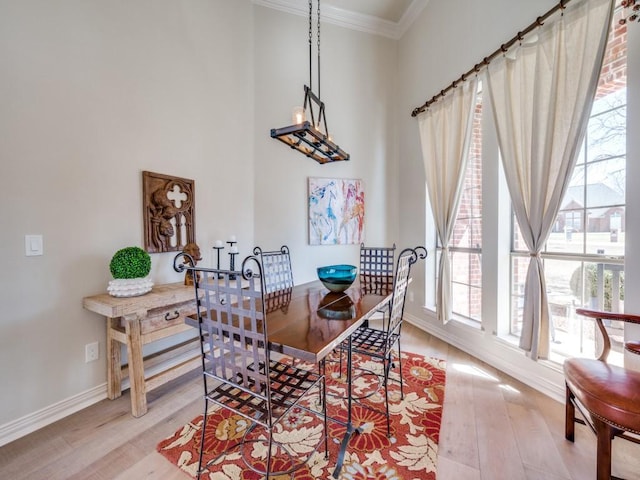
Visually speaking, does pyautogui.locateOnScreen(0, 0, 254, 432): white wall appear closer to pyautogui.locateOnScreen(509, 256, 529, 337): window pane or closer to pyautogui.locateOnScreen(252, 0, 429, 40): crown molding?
pyautogui.locateOnScreen(252, 0, 429, 40): crown molding

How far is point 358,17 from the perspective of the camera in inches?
141

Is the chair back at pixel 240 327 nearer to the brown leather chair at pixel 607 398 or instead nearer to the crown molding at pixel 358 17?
the brown leather chair at pixel 607 398

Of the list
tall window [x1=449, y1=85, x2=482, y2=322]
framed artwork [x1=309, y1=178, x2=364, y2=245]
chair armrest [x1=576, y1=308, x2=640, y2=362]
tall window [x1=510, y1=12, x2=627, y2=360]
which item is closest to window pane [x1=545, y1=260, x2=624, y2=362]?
tall window [x1=510, y1=12, x2=627, y2=360]

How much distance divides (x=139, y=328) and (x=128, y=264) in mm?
443

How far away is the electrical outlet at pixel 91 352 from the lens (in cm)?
195

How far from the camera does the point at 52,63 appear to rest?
5.83 ft

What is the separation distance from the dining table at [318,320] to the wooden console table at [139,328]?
70 centimetres

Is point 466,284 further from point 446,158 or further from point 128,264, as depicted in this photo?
point 128,264

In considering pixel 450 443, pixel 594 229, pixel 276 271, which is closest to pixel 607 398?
pixel 450 443

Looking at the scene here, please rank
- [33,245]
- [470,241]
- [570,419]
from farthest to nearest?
1. [470,241]
2. [33,245]
3. [570,419]

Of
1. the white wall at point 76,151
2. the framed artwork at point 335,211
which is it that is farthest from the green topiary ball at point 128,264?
the framed artwork at point 335,211

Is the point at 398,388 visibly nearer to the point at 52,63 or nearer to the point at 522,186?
the point at 522,186

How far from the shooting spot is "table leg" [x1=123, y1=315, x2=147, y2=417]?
5.98 ft

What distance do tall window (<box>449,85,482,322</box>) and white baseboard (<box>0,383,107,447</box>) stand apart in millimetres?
3330
